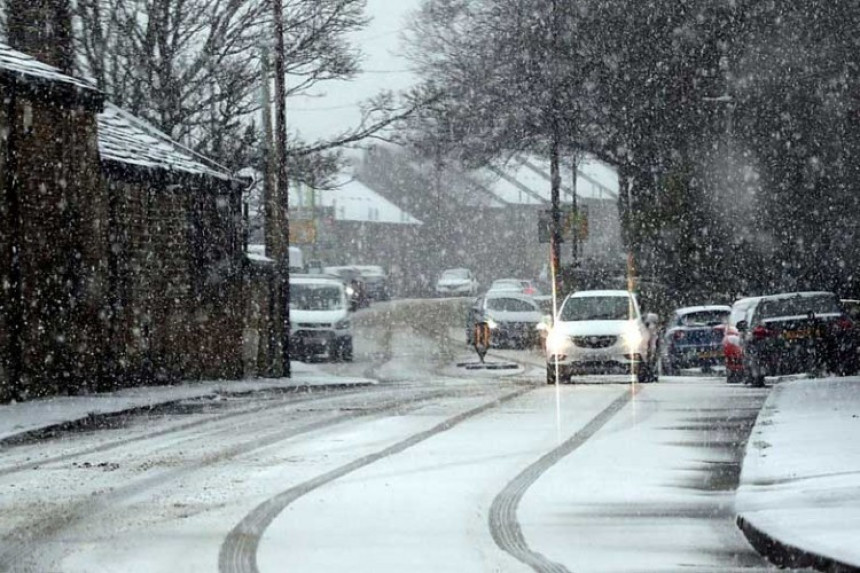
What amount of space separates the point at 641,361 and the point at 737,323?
7.83 feet

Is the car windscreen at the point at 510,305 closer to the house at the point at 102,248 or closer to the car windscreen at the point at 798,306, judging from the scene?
the house at the point at 102,248

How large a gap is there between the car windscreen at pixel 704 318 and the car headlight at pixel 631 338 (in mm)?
6508

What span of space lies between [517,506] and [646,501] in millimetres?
850

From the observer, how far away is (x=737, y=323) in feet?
95.9

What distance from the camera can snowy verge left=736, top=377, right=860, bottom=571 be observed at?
27.9 feet

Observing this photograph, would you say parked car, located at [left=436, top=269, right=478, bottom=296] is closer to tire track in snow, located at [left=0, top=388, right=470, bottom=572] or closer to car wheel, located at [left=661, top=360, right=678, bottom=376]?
car wheel, located at [left=661, top=360, right=678, bottom=376]

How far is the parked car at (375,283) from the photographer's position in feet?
268

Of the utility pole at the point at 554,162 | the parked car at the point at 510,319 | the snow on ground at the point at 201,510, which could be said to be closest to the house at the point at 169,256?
the snow on ground at the point at 201,510

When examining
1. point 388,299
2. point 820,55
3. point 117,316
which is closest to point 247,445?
point 117,316

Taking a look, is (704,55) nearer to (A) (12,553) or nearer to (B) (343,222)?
(A) (12,553)

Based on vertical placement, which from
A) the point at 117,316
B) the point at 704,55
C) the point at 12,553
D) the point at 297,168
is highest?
the point at 704,55

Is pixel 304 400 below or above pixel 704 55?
below

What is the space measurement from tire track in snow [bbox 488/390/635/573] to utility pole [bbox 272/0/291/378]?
14335 mm

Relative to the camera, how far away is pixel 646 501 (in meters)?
11.2
